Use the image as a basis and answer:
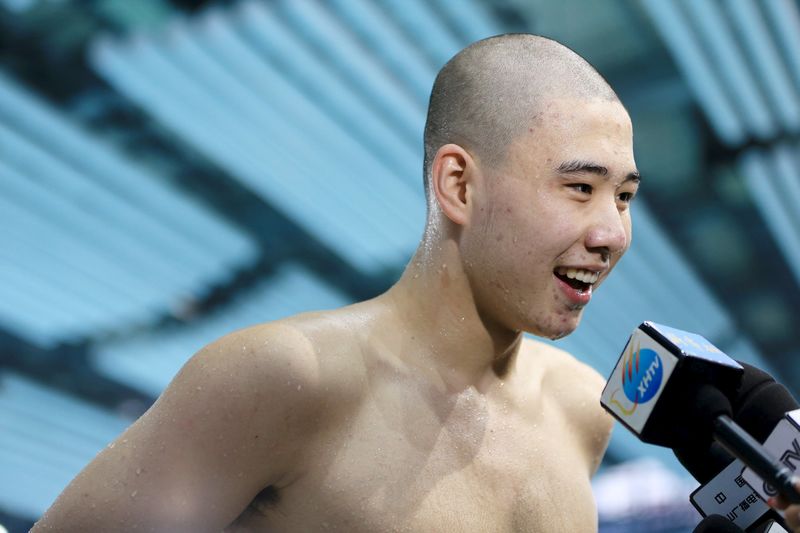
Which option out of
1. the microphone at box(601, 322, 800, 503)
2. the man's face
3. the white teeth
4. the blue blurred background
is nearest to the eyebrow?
the man's face

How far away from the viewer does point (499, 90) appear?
4.85 feet

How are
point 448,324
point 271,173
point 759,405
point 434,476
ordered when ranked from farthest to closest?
point 271,173 → point 448,324 → point 434,476 → point 759,405

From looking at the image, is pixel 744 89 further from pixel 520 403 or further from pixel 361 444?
pixel 361 444

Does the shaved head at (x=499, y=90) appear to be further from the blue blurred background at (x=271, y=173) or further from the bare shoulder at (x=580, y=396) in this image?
the blue blurred background at (x=271, y=173)

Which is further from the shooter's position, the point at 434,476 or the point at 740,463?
the point at 434,476

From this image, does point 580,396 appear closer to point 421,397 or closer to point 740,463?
point 421,397

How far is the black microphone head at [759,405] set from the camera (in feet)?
3.81

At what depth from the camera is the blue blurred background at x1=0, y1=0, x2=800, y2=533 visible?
2.82 meters

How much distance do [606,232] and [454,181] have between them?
249mm

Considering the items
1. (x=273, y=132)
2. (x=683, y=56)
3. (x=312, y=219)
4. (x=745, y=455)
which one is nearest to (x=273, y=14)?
(x=273, y=132)

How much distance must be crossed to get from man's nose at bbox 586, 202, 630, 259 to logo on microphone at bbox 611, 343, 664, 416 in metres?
0.24

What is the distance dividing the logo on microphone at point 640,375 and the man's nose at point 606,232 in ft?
0.80

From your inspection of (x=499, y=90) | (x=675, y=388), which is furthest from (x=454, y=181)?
(x=675, y=388)

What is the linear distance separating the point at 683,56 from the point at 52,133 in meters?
1.91
